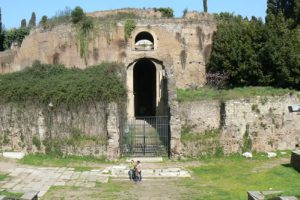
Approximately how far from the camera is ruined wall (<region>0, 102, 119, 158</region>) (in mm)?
20250

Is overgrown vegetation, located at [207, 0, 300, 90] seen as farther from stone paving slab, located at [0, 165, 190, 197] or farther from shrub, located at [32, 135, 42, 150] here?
shrub, located at [32, 135, 42, 150]

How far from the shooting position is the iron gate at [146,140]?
68.4ft

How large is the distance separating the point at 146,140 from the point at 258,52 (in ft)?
25.1

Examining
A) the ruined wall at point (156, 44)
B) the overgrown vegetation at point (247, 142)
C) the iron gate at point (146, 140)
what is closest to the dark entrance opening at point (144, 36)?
the ruined wall at point (156, 44)

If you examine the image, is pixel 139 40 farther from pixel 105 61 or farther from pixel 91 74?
pixel 91 74

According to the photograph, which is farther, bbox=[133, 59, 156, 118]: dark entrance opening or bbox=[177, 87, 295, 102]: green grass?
bbox=[133, 59, 156, 118]: dark entrance opening

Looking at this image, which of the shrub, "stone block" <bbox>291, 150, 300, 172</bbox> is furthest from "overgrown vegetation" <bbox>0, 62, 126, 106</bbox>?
"stone block" <bbox>291, 150, 300, 172</bbox>

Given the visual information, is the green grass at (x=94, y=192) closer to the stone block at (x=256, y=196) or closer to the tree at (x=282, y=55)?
the stone block at (x=256, y=196)

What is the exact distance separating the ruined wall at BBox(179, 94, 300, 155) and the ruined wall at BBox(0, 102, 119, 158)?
→ 3.34m

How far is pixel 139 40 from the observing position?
2788cm

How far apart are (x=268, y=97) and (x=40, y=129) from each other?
944 cm

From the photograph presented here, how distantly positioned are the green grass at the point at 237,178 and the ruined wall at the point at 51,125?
14.5ft

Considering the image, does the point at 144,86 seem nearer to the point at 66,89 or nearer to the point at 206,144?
the point at 66,89

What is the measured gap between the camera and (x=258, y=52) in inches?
990
